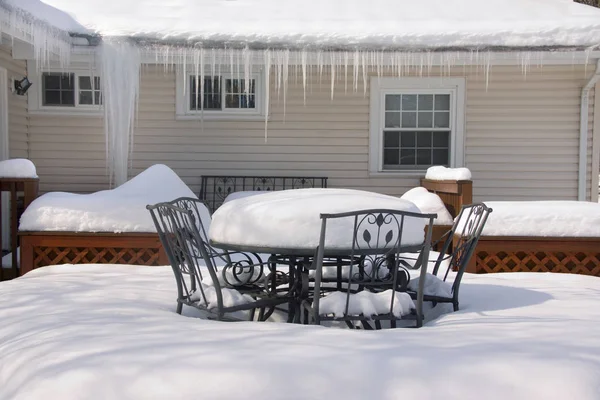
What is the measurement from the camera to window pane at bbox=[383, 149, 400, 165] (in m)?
8.53

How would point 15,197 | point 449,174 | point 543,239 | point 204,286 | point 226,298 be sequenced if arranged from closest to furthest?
point 226,298 → point 204,286 → point 543,239 → point 15,197 → point 449,174

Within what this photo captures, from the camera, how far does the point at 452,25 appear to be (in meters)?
7.21

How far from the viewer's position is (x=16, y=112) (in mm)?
7918

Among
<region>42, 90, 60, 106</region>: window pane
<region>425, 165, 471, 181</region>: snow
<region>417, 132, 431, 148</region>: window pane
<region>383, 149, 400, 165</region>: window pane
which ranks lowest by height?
<region>425, 165, 471, 181</region>: snow

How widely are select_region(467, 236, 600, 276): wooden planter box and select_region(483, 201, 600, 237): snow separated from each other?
5 centimetres

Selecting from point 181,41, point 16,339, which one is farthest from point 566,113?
point 16,339

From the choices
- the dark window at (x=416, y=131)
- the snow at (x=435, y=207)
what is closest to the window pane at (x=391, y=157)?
the dark window at (x=416, y=131)

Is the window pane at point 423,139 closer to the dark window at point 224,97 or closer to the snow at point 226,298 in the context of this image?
the dark window at point 224,97

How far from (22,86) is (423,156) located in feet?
17.9

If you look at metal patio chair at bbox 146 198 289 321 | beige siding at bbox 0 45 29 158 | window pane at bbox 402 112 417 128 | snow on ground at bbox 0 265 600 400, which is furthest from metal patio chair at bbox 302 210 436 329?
beige siding at bbox 0 45 29 158

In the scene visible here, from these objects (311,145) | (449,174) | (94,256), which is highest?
(311,145)

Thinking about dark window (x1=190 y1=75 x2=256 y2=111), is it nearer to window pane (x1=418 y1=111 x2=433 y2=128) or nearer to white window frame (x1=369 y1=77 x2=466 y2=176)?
white window frame (x1=369 y1=77 x2=466 y2=176)

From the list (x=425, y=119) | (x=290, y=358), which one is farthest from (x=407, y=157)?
(x=290, y=358)

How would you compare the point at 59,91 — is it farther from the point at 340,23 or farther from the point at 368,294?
the point at 368,294
